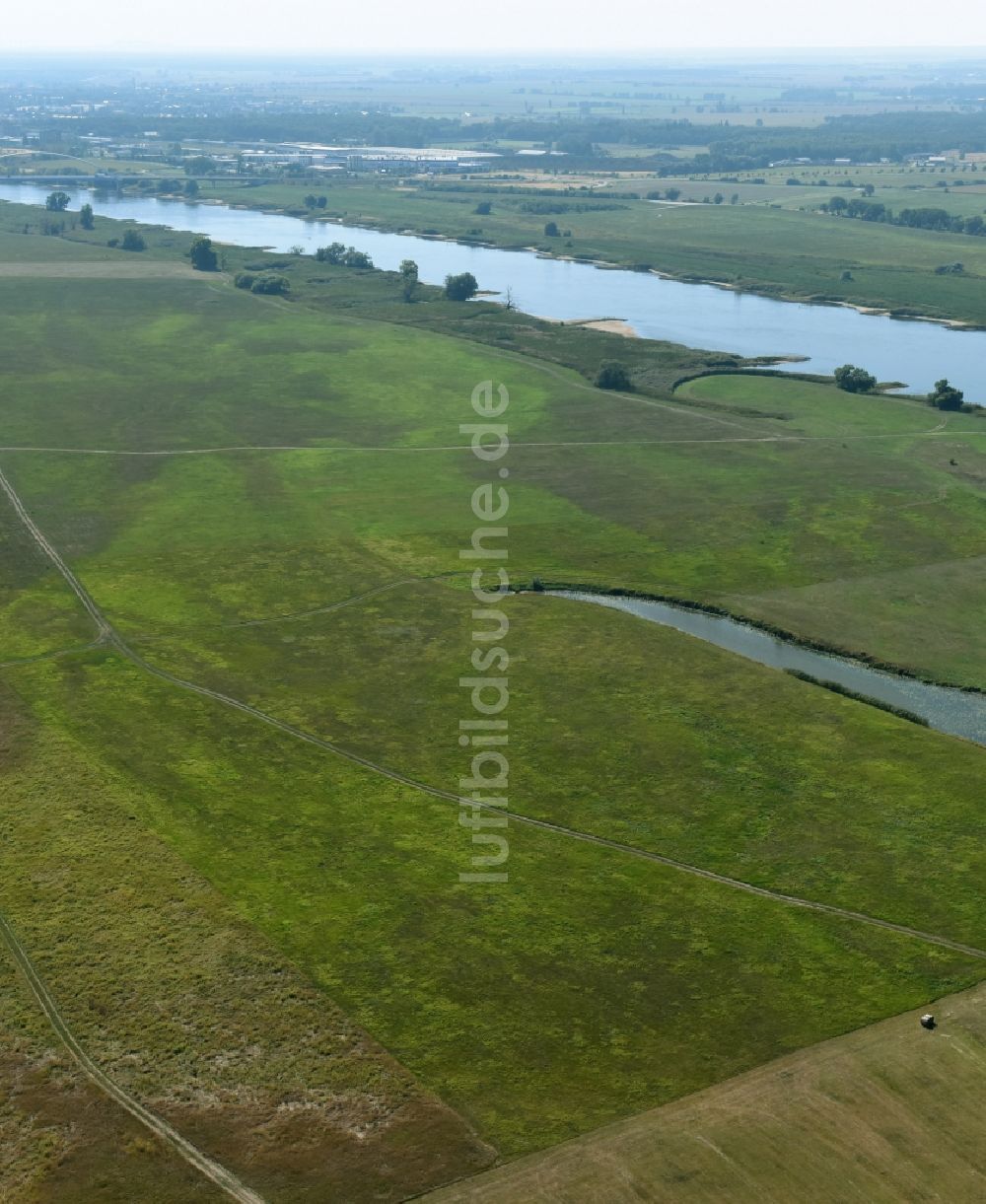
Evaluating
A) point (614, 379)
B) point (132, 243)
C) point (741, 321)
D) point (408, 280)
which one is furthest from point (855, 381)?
point (132, 243)

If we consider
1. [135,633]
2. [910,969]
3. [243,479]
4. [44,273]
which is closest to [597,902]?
[910,969]

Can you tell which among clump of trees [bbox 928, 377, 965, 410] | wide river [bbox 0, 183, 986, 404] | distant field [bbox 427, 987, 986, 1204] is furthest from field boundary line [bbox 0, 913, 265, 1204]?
wide river [bbox 0, 183, 986, 404]

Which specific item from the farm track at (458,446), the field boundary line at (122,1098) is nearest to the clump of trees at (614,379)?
the farm track at (458,446)

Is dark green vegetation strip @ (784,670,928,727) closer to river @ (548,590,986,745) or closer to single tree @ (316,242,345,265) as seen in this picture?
river @ (548,590,986,745)

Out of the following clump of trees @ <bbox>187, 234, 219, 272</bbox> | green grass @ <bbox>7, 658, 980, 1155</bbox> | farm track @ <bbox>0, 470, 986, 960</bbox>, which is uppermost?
clump of trees @ <bbox>187, 234, 219, 272</bbox>

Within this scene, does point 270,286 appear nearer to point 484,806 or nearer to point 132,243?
point 132,243

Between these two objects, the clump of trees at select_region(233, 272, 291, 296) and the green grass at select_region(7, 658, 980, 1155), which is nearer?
the green grass at select_region(7, 658, 980, 1155)

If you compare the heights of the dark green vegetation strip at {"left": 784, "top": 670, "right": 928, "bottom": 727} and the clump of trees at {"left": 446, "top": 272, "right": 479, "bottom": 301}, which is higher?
the clump of trees at {"left": 446, "top": 272, "right": 479, "bottom": 301}
